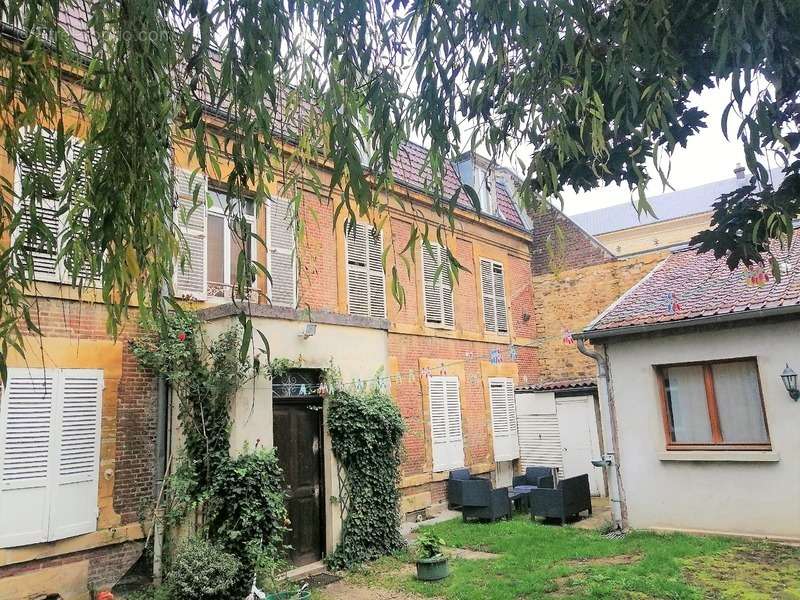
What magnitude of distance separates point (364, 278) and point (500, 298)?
15.0 ft

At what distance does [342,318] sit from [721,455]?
5.74 meters

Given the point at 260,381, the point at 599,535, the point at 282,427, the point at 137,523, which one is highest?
the point at 260,381

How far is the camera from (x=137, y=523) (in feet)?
23.7

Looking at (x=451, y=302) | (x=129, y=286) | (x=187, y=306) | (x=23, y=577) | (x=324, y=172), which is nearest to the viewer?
(x=129, y=286)

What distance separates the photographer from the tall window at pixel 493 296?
13734mm

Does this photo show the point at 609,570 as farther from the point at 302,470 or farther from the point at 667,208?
the point at 667,208

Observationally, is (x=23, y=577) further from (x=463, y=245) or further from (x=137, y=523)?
(x=463, y=245)

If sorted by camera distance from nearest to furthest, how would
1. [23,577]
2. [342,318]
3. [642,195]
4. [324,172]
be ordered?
[642,195], [23,577], [342,318], [324,172]

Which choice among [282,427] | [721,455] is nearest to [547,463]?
[721,455]

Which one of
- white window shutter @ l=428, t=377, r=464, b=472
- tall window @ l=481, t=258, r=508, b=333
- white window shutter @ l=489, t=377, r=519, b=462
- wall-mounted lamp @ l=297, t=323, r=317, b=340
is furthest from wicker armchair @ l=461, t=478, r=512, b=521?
wall-mounted lamp @ l=297, t=323, r=317, b=340

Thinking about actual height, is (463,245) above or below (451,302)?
above

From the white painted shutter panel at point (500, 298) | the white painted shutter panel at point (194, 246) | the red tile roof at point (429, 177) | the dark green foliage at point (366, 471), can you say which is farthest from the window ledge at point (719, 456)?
the white painted shutter panel at point (194, 246)

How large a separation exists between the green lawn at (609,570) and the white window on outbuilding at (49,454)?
3.45 meters

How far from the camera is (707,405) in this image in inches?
345
